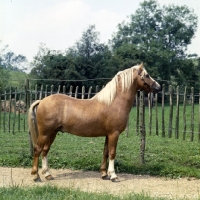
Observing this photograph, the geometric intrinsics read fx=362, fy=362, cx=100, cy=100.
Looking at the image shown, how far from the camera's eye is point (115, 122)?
6898 mm

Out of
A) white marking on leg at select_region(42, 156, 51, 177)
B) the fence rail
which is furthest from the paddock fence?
white marking on leg at select_region(42, 156, 51, 177)

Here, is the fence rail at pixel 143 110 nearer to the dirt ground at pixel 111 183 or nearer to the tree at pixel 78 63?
the dirt ground at pixel 111 183

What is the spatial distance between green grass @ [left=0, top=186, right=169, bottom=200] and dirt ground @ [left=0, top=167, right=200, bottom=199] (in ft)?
1.48

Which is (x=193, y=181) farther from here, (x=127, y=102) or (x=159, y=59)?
(x=159, y=59)

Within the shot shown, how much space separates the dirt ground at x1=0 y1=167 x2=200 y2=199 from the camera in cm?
592

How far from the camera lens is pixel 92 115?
22.7 ft

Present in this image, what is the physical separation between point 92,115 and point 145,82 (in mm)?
1236

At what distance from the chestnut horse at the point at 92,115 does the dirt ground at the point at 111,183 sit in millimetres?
268

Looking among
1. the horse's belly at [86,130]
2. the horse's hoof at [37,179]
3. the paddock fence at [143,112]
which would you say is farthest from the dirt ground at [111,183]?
the paddock fence at [143,112]

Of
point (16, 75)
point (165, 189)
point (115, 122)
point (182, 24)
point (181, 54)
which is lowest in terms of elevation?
point (165, 189)

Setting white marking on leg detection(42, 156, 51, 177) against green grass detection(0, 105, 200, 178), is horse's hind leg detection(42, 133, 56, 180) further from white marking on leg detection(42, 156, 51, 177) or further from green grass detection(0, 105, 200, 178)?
green grass detection(0, 105, 200, 178)

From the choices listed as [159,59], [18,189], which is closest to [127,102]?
[18,189]

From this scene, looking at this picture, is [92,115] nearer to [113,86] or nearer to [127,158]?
[113,86]

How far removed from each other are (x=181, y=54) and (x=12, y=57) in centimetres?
2771
